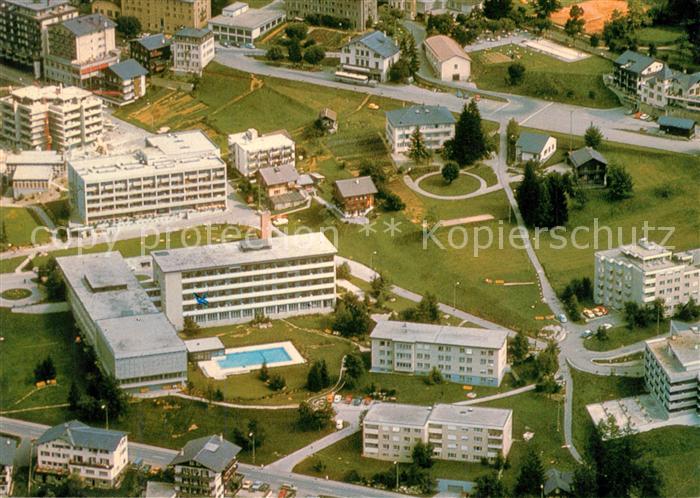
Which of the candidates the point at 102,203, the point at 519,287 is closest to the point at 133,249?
the point at 102,203

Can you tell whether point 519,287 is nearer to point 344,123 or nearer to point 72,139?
point 344,123

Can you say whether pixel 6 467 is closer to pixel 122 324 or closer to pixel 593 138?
pixel 122 324

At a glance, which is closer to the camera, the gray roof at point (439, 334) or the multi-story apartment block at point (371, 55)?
the gray roof at point (439, 334)

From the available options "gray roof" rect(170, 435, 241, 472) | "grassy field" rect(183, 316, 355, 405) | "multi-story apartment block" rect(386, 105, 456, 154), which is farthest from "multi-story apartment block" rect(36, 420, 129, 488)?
"multi-story apartment block" rect(386, 105, 456, 154)

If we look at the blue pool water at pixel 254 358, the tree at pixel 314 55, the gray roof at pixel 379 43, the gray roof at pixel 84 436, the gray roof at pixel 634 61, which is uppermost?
the gray roof at pixel 634 61

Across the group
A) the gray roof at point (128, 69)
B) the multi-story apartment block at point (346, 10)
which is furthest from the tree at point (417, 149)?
the gray roof at point (128, 69)

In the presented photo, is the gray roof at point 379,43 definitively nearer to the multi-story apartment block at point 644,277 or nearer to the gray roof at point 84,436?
the multi-story apartment block at point 644,277
